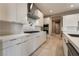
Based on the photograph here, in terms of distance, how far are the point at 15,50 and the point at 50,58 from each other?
1352 mm

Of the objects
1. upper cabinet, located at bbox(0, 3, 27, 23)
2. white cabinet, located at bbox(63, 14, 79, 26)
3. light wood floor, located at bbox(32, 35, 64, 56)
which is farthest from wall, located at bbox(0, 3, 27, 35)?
white cabinet, located at bbox(63, 14, 79, 26)

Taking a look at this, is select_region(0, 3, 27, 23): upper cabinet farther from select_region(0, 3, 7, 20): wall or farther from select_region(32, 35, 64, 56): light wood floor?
select_region(32, 35, 64, 56): light wood floor

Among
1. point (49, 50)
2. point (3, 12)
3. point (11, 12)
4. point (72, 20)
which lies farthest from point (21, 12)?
point (72, 20)

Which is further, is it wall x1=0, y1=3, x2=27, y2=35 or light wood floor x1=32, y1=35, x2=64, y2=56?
light wood floor x1=32, y1=35, x2=64, y2=56

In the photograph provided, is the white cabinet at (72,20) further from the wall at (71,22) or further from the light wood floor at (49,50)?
the light wood floor at (49,50)

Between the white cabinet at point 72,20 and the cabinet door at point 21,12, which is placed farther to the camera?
the white cabinet at point 72,20

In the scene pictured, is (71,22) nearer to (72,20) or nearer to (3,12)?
(72,20)

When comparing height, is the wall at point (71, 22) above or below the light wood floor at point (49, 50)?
above

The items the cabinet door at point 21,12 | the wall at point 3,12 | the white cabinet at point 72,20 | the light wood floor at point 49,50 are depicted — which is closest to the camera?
the wall at point 3,12

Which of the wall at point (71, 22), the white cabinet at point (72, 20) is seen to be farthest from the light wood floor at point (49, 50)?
the white cabinet at point (72, 20)

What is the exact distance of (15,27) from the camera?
3.52 m

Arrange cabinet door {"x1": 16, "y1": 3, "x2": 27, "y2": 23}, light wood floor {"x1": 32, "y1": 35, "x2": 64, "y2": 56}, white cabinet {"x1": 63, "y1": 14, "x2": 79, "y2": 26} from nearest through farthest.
A: cabinet door {"x1": 16, "y1": 3, "x2": 27, "y2": 23}, light wood floor {"x1": 32, "y1": 35, "x2": 64, "y2": 56}, white cabinet {"x1": 63, "y1": 14, "x2": 79, "y2": 26}

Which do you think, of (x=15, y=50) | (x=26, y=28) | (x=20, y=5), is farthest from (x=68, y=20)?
(x=15, y=50)

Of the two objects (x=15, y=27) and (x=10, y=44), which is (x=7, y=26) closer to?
(x=15, y=27)
